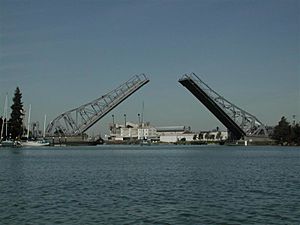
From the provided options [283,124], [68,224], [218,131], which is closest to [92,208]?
[68,224]

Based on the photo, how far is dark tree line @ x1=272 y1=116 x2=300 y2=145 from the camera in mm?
69000

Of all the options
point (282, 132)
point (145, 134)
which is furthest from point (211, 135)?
point (282, 132)

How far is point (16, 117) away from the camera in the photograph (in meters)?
63.8

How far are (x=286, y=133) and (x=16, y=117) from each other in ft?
115

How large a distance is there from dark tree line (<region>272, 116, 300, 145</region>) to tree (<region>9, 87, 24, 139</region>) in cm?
3388

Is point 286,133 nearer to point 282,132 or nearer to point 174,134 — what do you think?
point 282,132

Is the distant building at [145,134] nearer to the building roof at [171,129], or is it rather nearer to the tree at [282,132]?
the building roof at [171,129]

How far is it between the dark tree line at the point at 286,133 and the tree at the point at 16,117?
33880 millimetres

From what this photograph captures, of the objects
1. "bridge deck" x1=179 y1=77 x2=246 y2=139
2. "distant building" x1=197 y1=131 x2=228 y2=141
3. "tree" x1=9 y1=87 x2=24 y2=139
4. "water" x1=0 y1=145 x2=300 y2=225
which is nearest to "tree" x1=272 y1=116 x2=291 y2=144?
"bridge deck" x1=179 y1=77 x2=246 y2=139

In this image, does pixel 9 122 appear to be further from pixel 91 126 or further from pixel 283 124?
pixel 283 124

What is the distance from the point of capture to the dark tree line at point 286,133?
69.0 meters

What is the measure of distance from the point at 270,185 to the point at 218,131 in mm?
114647

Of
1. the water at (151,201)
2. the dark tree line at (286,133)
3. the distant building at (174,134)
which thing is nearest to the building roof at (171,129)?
the distant building at (174,134)

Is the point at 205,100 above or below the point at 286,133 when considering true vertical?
above
